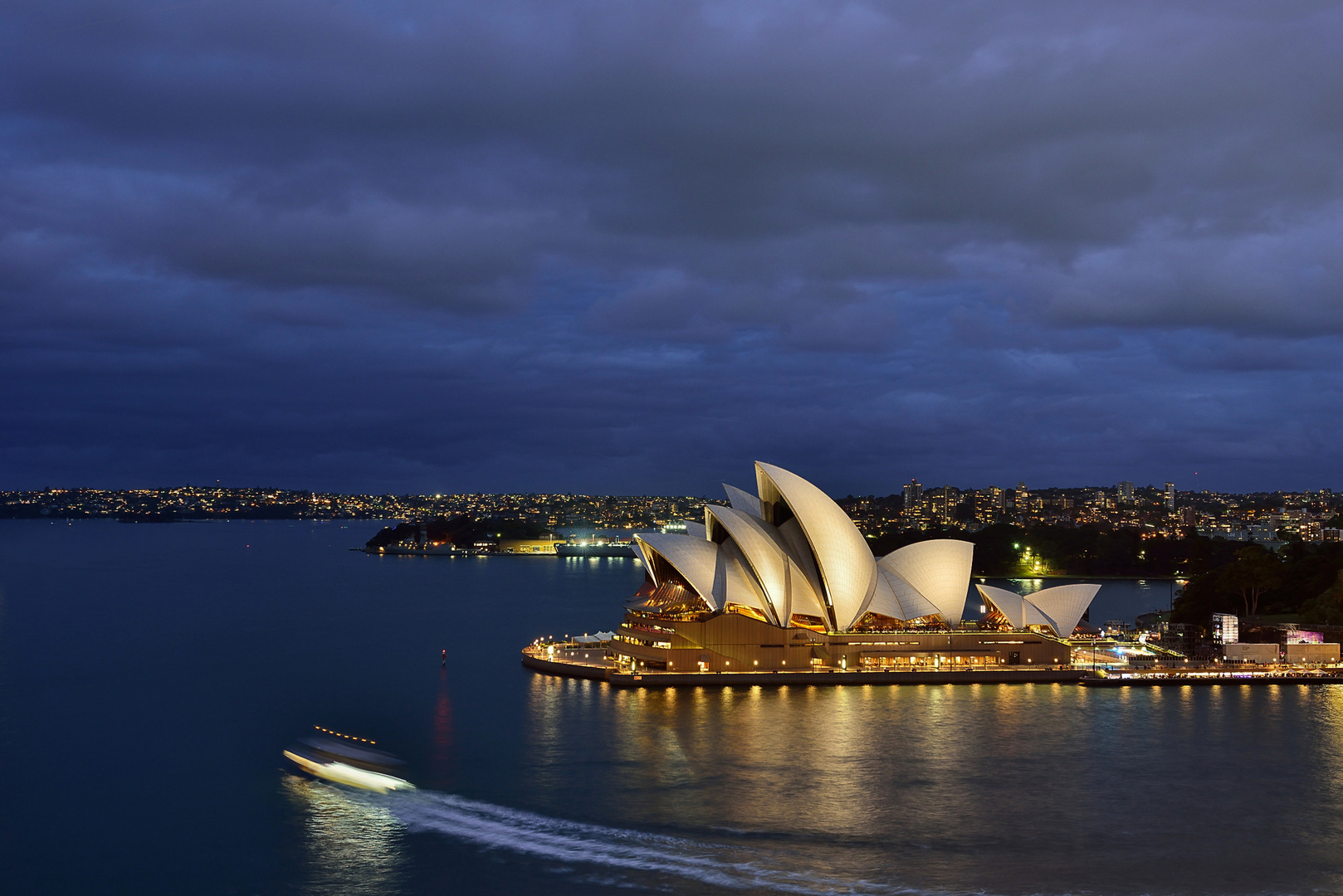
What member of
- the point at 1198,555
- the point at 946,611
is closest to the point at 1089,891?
the point at 946,611

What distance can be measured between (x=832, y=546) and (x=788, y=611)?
9.24ft

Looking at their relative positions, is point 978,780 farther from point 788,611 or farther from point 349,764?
point 349,764

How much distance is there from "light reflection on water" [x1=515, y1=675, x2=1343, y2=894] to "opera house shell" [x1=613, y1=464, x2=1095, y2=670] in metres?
2.11

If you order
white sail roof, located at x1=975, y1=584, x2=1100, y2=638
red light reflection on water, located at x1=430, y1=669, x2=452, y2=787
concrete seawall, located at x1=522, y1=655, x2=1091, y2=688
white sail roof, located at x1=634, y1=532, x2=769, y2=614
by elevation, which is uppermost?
white sail roof, located at x1=634, y1=532, x2=769, y2=614

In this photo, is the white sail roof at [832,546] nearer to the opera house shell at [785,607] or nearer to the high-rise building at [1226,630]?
the opera house shell at [785,607]

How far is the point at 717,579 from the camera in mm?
39031

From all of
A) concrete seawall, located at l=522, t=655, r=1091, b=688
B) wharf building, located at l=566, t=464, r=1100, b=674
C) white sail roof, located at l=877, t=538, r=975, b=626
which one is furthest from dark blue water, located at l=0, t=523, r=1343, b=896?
white sail roof, located at l=877, t=538, r=975, b=626

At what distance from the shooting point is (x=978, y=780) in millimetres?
25141

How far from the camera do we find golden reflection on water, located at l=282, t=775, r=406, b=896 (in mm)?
18875

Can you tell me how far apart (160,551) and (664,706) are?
104 metres

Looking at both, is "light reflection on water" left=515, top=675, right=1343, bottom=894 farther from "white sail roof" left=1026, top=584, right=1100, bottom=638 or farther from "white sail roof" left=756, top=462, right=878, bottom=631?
"white sail roof" left=1026, top=584, right=1100, bottom=638

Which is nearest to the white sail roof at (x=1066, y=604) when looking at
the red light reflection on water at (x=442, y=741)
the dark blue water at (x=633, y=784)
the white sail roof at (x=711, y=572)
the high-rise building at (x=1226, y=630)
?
the high-rise building at (x=1226, y=630)

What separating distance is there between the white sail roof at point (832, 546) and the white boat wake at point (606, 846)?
1863 cm

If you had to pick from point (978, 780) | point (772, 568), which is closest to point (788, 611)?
point (772, 568)
